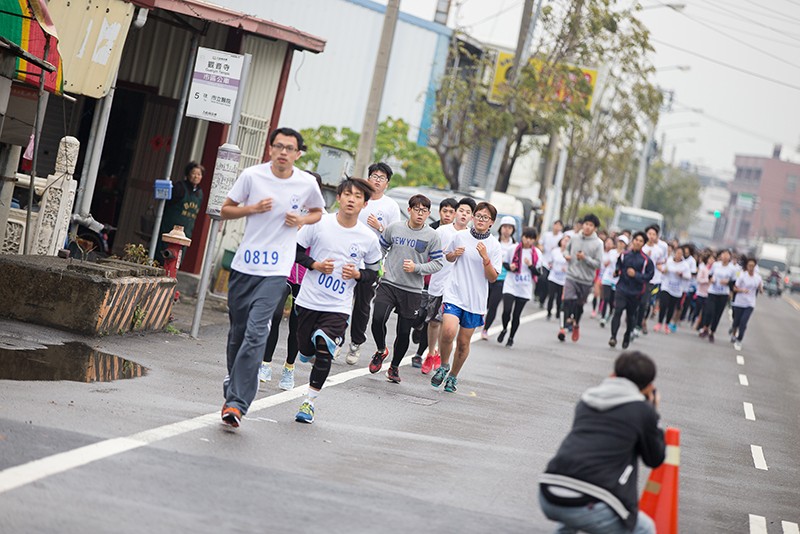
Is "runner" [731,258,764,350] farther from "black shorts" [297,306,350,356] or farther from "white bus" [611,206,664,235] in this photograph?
"white bus" [611,206,664,235]

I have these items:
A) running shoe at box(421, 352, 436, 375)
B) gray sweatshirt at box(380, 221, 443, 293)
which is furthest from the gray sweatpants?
running shoe at box(421, 352, 436, 375)

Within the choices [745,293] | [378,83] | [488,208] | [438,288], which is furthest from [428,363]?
[745,293]

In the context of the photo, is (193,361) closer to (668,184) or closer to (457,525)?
(457,525)

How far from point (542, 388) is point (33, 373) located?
6914 millimetres

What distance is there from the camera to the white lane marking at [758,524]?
359 inches

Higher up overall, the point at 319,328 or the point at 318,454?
the point at 319,328

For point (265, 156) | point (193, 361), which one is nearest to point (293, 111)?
point (265, 156)

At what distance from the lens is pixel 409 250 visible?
43.3ft

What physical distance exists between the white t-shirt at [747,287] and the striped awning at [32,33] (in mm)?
17053

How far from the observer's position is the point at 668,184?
111625 mm

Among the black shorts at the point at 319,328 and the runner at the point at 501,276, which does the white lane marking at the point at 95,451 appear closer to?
the black shorts at the point at 319,328

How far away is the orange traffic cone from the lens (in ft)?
23.4

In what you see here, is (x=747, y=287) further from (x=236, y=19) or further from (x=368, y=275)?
(x=368, y=275)

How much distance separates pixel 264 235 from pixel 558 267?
558 inches
